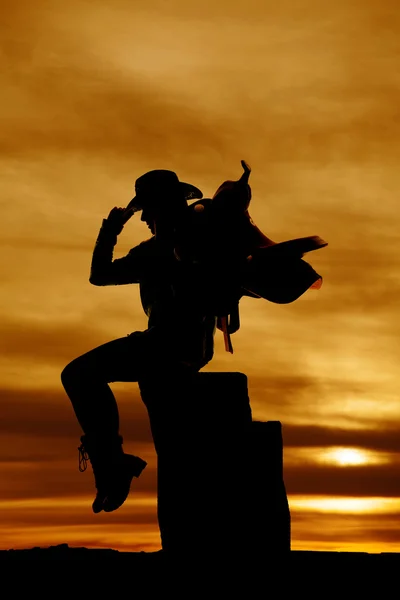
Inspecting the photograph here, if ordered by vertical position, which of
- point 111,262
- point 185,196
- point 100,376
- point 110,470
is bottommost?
point 110,470

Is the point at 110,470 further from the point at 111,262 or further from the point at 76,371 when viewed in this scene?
the point at 111,262

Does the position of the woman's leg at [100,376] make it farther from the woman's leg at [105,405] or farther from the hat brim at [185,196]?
the hat brim at [185,196]

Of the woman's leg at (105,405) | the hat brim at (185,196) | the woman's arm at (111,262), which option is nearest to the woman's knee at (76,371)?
the woman's leg at (105,405)

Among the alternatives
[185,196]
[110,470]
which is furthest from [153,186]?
[110,470]

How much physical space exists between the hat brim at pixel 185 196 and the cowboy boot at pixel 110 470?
228 cm

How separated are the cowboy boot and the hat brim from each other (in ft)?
7.47

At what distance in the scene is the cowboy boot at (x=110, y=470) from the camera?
10531 millimetres

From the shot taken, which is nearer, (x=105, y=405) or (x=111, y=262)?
(x=105, y=405)

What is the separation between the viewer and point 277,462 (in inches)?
422

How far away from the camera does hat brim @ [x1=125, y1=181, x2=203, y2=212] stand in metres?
10.9

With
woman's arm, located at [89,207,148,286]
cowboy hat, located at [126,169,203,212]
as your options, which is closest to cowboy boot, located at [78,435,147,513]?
woman's arm, located at [89,207,148,286]

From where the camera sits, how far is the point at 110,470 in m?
10.6

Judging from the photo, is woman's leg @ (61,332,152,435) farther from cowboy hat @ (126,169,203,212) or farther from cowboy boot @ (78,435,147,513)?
cowboy hat @ (126,169,203,212)

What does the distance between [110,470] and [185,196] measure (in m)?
2.81
